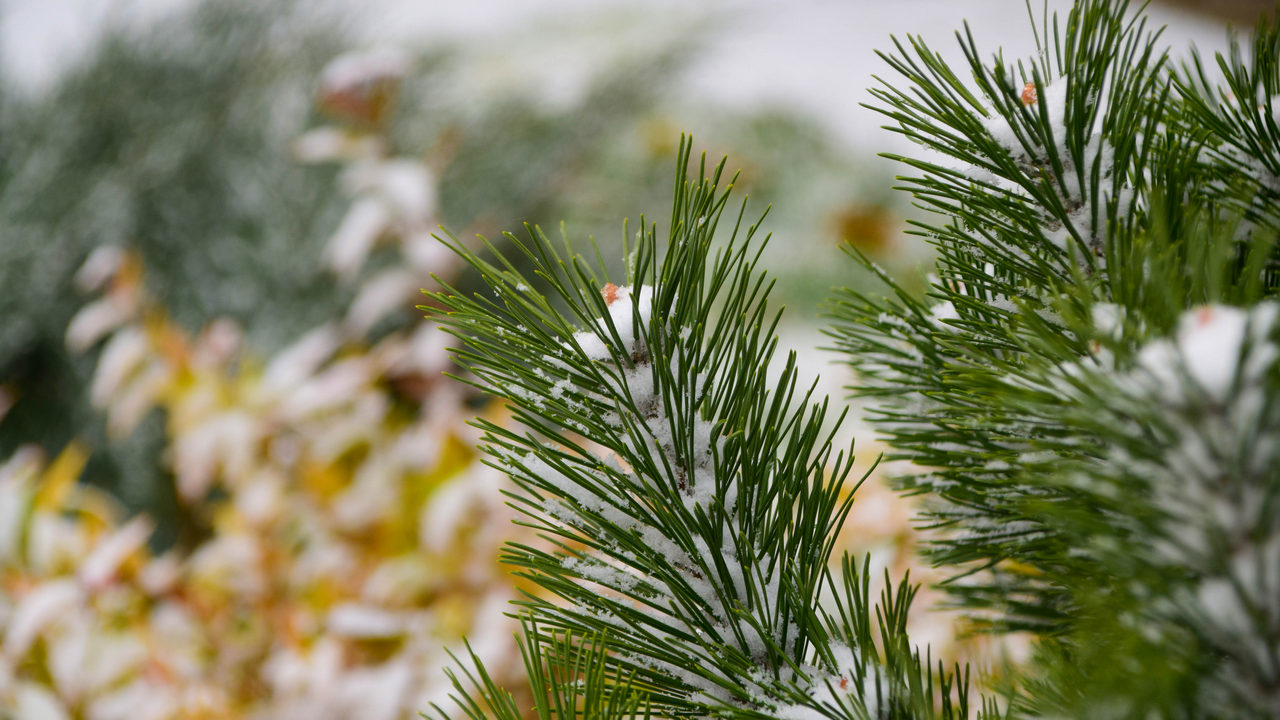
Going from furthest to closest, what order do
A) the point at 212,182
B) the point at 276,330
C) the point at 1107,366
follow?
the point at 212,182 < the point at 276,330 < the point at 1107,366

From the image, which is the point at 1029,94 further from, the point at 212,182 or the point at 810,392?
the point at 212,182

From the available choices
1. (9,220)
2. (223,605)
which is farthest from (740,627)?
(9,220)

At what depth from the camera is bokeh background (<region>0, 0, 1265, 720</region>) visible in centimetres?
76

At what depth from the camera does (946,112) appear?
0.80 ft

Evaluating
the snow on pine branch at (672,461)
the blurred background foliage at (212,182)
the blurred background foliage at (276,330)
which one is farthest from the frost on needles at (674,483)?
the blurred background foliage at (212,182)

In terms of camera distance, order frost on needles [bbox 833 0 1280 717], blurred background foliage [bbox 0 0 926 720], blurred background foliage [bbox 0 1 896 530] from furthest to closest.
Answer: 1. blurred background foliage [bbox 0 1 896 530]
2. blurred background foliage [bbox 0 0 926 720]
3. frost on needles [bbox 833 0 1280 717]

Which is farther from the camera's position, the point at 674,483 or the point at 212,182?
the point at 212,182

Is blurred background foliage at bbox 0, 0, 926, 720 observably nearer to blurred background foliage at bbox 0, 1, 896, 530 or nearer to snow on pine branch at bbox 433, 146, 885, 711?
blurred background foliage at bbox 0, 1, 896, 530

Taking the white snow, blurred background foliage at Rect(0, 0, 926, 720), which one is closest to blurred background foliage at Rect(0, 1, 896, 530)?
blurred background foliage at Rect(0, 0, 926, 720)

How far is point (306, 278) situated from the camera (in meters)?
1.27

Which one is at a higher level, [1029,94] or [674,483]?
[1029,94]

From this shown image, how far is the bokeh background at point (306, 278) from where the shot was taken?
76 centimetres

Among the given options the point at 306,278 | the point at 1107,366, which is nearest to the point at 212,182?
the point at 306,278

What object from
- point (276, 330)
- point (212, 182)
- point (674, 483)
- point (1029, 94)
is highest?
point (212, 182)
